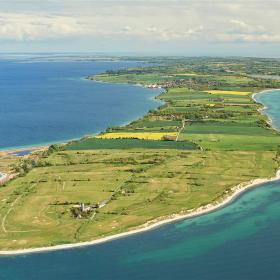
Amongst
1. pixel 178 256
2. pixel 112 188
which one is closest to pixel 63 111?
pixel 112 188

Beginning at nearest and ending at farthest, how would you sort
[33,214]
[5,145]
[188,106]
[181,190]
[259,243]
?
[259,243]
[33,214]
[181,190]
[5,145]
[188,106]

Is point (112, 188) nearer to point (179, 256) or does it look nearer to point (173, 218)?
point (173, 218)

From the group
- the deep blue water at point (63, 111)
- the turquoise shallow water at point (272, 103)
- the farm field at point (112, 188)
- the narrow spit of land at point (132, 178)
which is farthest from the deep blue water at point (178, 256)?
the turquoise shallow water at point (272, 103)

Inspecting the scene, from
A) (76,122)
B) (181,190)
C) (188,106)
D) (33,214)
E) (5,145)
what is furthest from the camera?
(188,106)

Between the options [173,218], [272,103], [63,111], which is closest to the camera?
[173,218]

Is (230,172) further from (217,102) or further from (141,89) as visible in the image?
(141,89)

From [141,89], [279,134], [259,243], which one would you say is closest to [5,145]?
[279,134]
